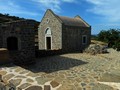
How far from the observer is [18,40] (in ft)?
39.5

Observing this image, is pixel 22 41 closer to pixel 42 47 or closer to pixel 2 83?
pixel 2 83

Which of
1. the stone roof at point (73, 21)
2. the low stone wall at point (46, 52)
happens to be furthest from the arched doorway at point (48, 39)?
the low stone wall at point (46, 52)

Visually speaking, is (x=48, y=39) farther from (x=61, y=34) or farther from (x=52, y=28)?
(x=61, y=34)

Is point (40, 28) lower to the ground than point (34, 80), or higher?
higher

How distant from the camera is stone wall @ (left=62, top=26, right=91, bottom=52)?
2134 cm

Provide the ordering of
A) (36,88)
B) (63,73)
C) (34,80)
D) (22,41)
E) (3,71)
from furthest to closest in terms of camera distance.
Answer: (22,41) → (63,73) → (3,71) → (34,80) → (36,88)

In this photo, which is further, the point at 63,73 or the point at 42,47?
the point at 42,47

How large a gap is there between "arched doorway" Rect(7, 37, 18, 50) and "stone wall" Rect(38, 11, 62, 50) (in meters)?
9.53

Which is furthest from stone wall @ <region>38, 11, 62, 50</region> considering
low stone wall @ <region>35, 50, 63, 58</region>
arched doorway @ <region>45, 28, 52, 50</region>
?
low stone wall @ <region>35, 50, 63, 58</region>

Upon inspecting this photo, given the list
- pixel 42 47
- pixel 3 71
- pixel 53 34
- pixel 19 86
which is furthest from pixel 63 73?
pixel 42 47

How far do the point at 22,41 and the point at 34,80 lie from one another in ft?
26.6

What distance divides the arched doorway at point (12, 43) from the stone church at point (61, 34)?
31.1ft

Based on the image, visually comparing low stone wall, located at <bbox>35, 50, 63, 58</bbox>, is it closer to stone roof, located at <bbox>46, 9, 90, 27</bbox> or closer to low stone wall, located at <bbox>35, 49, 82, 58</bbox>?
low stone wall, located at <bbox>35, 49, 82, 58</bbox>

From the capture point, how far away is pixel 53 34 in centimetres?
2219
